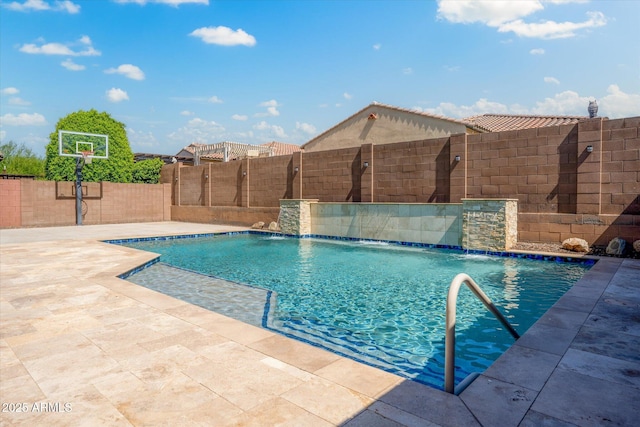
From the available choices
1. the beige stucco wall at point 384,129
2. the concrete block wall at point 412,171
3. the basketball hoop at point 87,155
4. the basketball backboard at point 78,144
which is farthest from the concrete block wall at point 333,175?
the basketball backboard at point 78,144

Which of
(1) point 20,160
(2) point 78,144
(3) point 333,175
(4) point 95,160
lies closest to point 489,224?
(3) point 333,175

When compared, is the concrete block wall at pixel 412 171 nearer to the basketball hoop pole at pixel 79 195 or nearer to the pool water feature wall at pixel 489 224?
the pool water feature wall at pixel 489 224

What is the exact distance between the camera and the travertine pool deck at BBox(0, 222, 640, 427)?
2.36 meters

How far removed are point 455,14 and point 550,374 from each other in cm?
1131

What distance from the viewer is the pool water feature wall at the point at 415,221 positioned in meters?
9.81

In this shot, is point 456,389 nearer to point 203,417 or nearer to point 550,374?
point 550,374

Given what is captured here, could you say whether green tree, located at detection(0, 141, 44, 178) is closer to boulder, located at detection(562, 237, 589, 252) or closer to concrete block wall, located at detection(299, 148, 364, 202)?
concrete block wall, located at detection(299, 148, 364, 202)

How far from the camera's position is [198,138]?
119 ft

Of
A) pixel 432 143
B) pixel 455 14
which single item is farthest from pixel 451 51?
pixel 432 143

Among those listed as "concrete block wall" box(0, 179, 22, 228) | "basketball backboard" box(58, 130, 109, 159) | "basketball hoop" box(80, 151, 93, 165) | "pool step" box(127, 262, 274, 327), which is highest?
"basketball backboard" box(58, 130, 109, 159)

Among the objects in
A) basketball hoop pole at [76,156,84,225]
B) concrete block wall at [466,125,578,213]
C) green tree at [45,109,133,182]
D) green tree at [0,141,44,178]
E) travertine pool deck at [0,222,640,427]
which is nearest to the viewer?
travertine pool deck at [0,222,640,427]

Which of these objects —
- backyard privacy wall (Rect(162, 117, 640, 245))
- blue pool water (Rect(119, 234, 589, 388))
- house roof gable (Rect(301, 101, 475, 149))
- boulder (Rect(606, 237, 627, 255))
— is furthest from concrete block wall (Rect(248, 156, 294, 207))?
boulder (Rect(606, 237, 627, 255))

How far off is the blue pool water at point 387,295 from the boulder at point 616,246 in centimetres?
89

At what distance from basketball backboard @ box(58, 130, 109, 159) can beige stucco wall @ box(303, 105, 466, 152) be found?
483 inches
